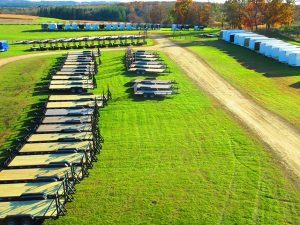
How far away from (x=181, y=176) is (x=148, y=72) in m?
Answer: 27.7

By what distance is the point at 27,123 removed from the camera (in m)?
30.6

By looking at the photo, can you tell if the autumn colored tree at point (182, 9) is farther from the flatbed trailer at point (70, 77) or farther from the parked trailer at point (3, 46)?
the flatbed trailer at point (70, 77)

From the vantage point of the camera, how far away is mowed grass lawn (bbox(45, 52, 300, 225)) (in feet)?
58.6

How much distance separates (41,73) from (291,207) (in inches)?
1537

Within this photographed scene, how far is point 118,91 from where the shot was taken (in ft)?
131

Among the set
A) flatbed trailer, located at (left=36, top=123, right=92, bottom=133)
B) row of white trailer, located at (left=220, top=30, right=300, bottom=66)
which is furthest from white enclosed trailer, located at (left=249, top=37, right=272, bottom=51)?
flatbed trailer, located at (left=36, top=123, right=92, bottom=133)

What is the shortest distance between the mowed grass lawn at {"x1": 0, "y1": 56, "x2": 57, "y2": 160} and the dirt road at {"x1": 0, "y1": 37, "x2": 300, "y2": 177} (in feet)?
18.8

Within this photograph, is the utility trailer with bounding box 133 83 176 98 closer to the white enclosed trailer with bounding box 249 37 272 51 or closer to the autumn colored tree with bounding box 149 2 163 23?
the white enclosed trailer with bounding box 249 37 272 51

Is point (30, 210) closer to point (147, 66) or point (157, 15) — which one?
point (147, 66)

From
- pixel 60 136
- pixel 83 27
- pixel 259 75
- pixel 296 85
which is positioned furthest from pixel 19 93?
pixel 83 27

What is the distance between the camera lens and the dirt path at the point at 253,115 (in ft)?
80.4

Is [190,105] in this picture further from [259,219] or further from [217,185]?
[259,219]

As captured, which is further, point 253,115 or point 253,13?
point 253,13

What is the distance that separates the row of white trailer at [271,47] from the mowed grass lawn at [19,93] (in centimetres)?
3461
